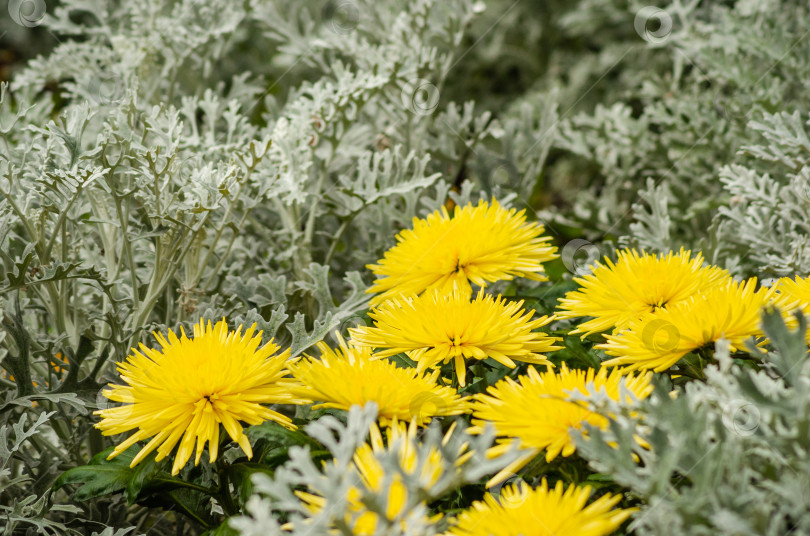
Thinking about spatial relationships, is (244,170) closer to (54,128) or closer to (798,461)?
(54,128)

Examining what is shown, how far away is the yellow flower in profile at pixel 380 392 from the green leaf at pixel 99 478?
21 centimetres

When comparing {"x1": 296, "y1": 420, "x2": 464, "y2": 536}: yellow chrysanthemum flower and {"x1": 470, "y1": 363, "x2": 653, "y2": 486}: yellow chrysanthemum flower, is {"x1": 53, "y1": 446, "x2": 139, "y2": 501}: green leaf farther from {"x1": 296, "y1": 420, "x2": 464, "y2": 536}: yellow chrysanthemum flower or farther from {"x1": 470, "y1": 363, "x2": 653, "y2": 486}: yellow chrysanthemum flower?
{"x1": 470, "y1": 363, "x2": 653, "y2": 486}: yellow chrysanthemum flower

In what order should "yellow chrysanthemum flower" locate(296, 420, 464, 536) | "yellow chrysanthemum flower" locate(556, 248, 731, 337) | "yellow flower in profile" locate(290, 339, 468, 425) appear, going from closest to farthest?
"yellow chrysanthemum flower" locate(296, 420, 464, 536), "yellow flower in profile" locate(290, 339, 468, 425), "yellow chrysanthemum flower" locate(556, 248, 731, 337)

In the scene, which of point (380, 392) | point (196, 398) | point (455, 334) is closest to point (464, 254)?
point (455, 334)

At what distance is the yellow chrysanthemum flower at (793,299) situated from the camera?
0.80 meters

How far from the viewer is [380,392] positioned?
0.74 meters

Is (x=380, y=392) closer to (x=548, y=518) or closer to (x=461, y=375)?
(x=461, y=375)

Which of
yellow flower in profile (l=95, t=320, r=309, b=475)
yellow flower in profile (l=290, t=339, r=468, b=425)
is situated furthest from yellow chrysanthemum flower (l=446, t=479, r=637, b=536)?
yellow flower in profile (l=95, t=320, r=309, b=475)

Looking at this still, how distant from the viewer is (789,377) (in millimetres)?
625

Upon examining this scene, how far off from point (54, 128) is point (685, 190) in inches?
50.7

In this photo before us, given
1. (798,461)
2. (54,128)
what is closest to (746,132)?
(798,461)

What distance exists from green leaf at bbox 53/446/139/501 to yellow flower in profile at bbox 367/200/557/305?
0.37m

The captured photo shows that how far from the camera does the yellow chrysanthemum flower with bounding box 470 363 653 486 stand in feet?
2.23

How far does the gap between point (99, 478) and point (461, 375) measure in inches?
15.5
